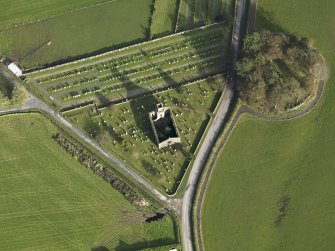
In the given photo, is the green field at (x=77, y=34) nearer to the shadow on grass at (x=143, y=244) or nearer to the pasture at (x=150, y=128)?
the pasture at (x=150, y=128)

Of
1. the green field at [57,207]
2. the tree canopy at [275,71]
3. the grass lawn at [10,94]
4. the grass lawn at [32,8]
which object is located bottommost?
the green field at [57,207]

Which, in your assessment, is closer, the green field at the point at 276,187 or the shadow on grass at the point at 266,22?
the green field at the point at 276,187

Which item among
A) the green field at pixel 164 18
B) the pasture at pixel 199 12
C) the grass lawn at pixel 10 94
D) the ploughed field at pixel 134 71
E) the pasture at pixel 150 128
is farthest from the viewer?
the pasture at pixel 199 12

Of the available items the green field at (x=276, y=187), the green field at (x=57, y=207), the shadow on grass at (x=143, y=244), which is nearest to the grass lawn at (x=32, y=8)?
the green field at (x=57, y=207)

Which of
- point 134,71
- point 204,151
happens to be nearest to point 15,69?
point 134,71

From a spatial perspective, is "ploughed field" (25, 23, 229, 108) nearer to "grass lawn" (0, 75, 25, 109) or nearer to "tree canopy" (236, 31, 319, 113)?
"grass lawn" (0, 75, 25, 109)

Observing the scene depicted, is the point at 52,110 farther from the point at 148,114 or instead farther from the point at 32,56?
the point at 148,114
